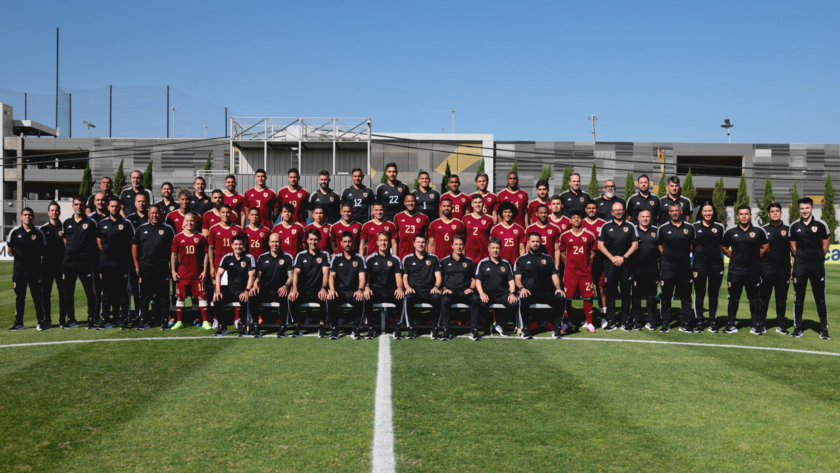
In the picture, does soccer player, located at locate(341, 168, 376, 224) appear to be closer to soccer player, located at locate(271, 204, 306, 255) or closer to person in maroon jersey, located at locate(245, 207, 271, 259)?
soccer player, located at locate(271, 204, 306, 255)

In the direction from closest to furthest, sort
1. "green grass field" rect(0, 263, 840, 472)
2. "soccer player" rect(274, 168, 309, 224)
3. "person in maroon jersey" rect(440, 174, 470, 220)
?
1. "green grass field" rect(0, 263, 840, 472)
2. "person in maroon jersey" rect(440, 174, 470, 220)
3. "soccer player" rect(274, 168, 309, 224)

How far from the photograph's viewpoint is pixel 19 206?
45.4m

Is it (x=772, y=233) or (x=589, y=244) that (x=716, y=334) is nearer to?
(x=772, y=233)

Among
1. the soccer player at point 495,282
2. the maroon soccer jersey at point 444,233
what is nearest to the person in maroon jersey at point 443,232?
the maroon soccer jersey at point 444,233

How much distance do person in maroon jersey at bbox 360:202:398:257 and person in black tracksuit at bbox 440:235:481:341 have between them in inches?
39.3

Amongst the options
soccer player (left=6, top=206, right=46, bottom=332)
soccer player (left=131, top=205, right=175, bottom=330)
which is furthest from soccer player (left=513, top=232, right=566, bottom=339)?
soccer player (left=6, top=206, right=46, bottom=332)

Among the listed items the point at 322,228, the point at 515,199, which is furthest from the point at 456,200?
the point at 322,228

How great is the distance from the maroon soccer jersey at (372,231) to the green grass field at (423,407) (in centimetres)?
201

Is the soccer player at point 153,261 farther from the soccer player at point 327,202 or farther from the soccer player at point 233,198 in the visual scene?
the soccer player at point 327,202

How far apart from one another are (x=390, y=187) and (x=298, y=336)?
3214 mm

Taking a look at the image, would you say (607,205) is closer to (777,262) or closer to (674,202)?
(674,202)

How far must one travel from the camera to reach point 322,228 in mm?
8852

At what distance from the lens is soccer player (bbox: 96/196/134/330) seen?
27.7 feet

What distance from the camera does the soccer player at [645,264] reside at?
860 centimetres
